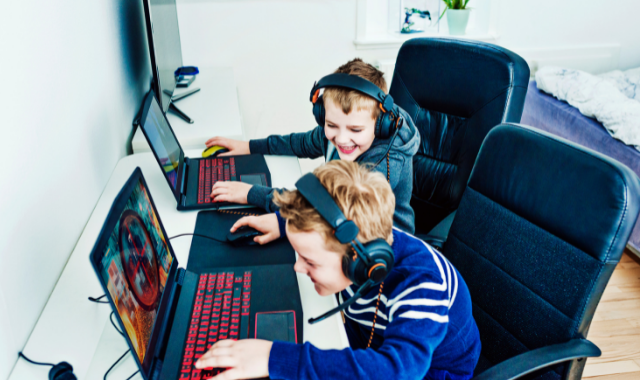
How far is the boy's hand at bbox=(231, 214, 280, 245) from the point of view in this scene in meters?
1.01

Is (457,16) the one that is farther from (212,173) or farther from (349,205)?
(349,205)

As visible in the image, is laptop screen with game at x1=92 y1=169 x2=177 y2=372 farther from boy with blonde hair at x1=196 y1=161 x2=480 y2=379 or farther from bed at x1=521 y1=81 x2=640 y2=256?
bed at x1=521 y1=81 x2=640 y2=256

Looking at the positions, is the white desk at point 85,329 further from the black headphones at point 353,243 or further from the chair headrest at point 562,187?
the chair headrest at point 562,187

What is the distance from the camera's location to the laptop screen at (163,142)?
1.08m

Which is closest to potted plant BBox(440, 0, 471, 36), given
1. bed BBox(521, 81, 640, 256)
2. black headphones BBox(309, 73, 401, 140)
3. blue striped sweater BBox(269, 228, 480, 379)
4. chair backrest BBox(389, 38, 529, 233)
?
bed BBox(521, 81, 640, 256)

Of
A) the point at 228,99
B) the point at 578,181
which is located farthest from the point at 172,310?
the point at 228,99

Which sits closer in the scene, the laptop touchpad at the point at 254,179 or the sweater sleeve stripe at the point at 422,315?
the sweater sleeve stripe at the point at 422,315

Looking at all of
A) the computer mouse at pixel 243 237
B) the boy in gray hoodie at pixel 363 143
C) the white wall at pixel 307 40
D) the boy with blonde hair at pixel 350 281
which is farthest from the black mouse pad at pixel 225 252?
the white wall at pixel 307 40

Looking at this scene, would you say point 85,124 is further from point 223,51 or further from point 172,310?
point 223,51

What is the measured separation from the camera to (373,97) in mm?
1083

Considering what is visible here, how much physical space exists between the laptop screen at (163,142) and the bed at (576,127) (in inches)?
73.0

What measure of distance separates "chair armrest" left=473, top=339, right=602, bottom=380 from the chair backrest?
0.65m

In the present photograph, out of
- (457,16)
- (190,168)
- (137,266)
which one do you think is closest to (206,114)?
(190,168)

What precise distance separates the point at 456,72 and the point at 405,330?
3.02 feet
